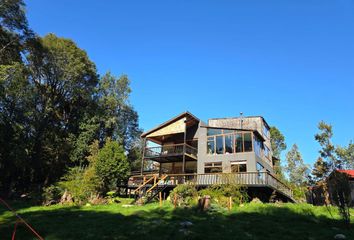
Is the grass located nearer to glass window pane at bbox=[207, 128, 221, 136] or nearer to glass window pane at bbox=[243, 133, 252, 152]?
glass window pane at bbox=[243, 133, 252, 152]

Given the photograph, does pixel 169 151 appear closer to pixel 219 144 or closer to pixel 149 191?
pixel 219 144

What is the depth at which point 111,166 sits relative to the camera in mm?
19688

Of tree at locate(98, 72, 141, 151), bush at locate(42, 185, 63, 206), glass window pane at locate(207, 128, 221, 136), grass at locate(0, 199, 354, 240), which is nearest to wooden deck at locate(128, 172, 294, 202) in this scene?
glass window pane at locate(207, 128, 221, 136)

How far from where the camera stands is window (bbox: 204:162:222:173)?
2295cm

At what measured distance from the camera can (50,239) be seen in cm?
737

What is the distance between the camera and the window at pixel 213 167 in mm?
22953

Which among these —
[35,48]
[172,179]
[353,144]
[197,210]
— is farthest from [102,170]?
[353,144]

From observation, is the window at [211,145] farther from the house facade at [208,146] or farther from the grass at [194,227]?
the grass at [194,227]

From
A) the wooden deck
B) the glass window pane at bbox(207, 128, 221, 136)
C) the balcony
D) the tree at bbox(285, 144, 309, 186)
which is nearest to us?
the wooden deck

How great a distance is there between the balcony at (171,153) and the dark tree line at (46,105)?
14.2 feet

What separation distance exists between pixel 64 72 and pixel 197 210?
24189 mm

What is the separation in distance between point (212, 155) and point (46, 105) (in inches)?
750

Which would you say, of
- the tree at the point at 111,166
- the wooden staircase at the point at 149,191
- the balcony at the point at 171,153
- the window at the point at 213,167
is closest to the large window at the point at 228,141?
the window at the point at 213,167

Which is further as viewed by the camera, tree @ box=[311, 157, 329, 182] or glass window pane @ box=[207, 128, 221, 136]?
tree @ box=[311, 157, 329, 182]
